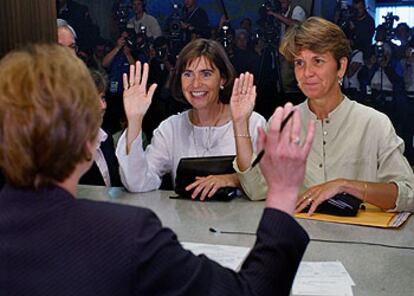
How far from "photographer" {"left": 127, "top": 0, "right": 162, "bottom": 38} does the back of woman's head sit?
4089mm

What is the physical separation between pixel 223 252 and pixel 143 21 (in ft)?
12.2

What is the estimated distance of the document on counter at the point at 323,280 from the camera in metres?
1.21

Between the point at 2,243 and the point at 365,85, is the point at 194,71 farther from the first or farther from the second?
the point at 365,85

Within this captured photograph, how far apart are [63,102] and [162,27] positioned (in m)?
4.15

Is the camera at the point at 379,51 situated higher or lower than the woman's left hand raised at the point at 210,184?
higher

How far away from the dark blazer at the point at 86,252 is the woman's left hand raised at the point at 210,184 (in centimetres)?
114

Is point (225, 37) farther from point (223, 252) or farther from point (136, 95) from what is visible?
point (223, 252)

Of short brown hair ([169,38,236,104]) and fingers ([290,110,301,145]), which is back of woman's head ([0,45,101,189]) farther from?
short brown hair ([169,38,236,104])

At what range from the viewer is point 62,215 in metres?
0.79

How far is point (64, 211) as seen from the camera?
0.80m

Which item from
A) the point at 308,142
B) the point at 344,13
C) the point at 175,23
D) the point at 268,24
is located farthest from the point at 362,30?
the point at 308,142

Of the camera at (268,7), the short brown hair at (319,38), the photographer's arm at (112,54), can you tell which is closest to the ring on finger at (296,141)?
the short brown hair at (319,38)

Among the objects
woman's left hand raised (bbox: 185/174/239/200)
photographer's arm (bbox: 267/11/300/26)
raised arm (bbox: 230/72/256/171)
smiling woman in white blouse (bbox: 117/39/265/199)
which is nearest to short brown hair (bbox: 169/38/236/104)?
smiling woman in white blouse (bbox: 117/39/265/199)

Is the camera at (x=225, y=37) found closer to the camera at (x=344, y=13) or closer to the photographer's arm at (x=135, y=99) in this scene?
the camera at (x=344, y=13)
